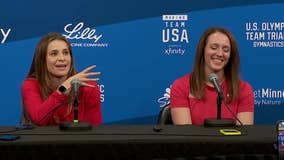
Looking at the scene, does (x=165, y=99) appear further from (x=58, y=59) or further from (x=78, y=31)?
(x=58, y=59)

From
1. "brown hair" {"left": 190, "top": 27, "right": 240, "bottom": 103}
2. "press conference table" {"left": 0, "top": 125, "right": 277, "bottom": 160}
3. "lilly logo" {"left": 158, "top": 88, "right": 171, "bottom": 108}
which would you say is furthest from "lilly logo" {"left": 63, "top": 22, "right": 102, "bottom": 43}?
"press conference table" {"left": 0, "top": 125, "right": 277, "bottom": 160}

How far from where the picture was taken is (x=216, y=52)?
334cm

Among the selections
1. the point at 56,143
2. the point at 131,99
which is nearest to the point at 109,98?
the point at 131,99

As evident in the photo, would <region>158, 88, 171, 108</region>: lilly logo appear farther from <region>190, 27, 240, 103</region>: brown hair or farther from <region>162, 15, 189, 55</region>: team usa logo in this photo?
<region>190, 27, 240, 103</region>: brown hair

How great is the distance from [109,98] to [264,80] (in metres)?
1.25

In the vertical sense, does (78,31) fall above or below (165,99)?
above

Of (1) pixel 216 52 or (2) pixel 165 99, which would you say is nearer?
(1) pixel 216 52

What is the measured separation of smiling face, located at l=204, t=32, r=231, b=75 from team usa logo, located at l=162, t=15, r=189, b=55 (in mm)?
878

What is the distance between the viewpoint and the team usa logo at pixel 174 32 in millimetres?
4262

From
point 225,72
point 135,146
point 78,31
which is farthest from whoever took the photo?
point 78,31

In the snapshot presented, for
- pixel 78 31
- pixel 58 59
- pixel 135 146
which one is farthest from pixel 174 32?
pixel 135 146

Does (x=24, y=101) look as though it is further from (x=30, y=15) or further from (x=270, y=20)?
(x=270, y=20)

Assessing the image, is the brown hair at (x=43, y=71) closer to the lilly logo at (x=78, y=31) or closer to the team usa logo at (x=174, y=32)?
the lilly logo at (x=78, y=31)

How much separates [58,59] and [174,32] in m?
1.27
